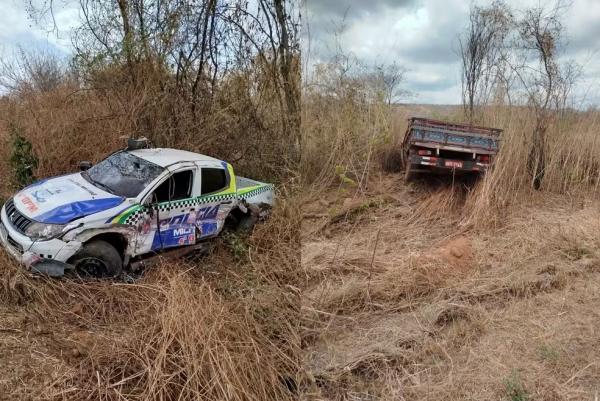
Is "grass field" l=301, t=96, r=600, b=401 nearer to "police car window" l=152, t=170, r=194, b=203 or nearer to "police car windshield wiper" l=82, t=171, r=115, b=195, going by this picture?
"police car window" l=152, t=170, r=194, b=203

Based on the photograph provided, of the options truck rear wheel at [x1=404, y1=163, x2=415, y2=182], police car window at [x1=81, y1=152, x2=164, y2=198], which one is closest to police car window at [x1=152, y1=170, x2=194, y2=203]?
police car window at [x1=81, y1=152, x2=164, y2=198]

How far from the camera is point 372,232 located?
5562 mm

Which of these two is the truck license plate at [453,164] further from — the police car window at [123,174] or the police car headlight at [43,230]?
the police car headlight at [43,230]

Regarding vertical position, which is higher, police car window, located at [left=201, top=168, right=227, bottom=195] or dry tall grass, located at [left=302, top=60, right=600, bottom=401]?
police car window, located at [left=201, top=168, right=227, bottom=195]

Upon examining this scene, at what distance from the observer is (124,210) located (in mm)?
4039

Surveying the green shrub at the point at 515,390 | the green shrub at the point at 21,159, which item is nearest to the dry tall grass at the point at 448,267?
the green shrub at the point at 515,390

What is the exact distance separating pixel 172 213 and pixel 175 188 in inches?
11.3

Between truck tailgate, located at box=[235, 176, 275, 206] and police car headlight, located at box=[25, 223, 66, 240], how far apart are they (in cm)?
200

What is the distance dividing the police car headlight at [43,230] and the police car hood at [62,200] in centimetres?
4

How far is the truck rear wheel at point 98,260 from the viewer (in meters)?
3.60

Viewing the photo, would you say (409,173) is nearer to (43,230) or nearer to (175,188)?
(175,188)

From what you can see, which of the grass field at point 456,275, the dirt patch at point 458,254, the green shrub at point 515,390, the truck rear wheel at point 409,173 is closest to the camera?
the green shrub at point 515,390

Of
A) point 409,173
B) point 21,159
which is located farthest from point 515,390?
point 409,173

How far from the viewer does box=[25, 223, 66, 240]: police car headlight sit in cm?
353
